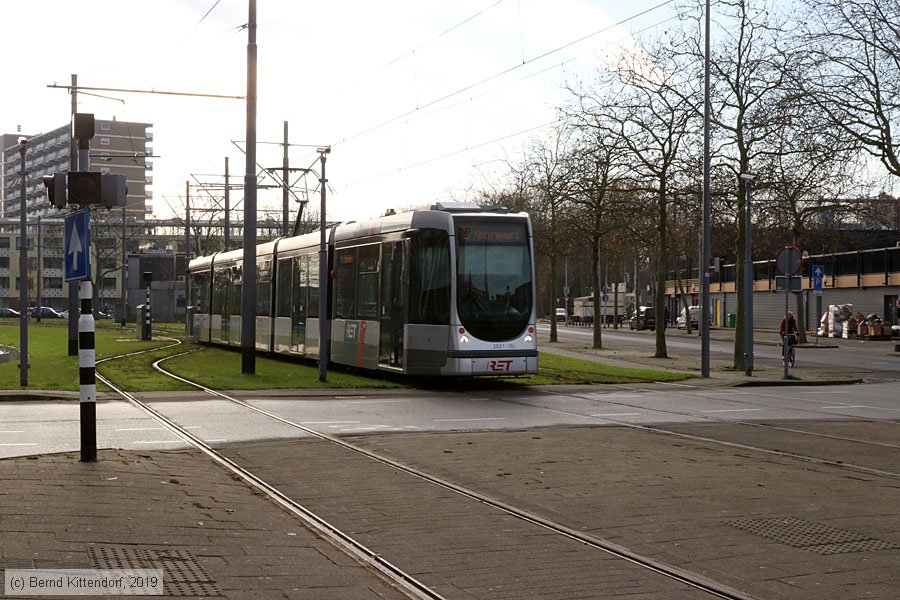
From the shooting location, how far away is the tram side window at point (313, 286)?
28125 mm

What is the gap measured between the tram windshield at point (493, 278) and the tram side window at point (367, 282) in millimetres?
2779

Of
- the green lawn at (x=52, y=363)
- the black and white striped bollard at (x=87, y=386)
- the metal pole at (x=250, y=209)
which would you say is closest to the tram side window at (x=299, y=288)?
the metal pole at (x=250, y=209)

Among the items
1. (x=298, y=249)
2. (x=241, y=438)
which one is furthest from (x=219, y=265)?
(x=241, y=438)

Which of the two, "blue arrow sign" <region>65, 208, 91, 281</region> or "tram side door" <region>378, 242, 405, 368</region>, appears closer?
"blue arrow sign" <region>65, 208, 91, 281</region>

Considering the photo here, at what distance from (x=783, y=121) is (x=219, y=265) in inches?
752

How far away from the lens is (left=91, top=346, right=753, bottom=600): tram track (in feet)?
21.7

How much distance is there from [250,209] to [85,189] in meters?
15.0

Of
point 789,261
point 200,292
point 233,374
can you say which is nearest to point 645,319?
point 200,292

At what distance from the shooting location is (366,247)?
25016mm

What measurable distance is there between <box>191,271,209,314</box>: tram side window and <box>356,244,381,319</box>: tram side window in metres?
17.1

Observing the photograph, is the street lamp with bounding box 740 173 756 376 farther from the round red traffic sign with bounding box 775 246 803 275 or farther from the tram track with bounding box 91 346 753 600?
the tram track with bounding box 91 346 753 600

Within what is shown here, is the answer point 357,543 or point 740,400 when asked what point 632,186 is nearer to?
point 740,400

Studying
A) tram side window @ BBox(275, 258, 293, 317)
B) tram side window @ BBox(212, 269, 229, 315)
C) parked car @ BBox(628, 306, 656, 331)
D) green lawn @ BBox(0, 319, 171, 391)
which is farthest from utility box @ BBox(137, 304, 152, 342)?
parked car @ BBox(628, 306, 656, 331)

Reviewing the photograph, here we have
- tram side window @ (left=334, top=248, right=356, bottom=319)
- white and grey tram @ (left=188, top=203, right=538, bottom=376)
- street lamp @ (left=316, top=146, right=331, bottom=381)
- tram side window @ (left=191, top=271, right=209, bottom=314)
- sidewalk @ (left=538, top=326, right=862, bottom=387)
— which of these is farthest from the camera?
tram side window @ (left=191, top=271, right=209, bottom=314)
